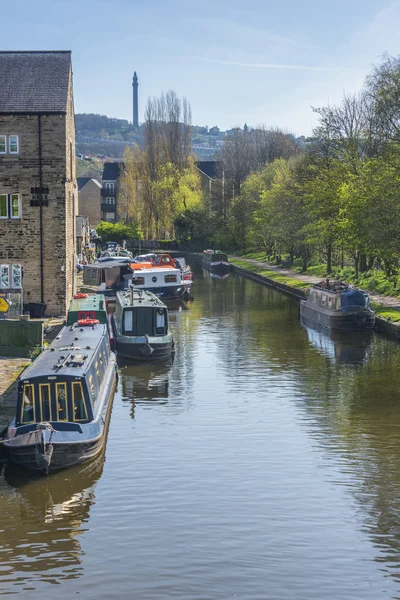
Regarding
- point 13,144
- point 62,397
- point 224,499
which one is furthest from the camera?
point 13,144

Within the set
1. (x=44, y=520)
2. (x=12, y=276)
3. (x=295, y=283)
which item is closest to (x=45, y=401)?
(x=44, y=520)

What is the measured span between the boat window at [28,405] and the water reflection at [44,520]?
3.48ft

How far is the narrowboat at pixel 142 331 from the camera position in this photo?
31359 mm

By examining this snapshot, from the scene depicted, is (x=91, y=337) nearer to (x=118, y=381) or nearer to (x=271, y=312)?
(x=118, y=381)

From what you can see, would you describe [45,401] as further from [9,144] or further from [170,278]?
[170,278]

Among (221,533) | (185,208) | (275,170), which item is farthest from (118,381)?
(185,208)

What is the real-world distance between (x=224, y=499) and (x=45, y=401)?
191 inches

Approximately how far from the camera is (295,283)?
5644 cm

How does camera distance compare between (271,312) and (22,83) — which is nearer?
(22,83)

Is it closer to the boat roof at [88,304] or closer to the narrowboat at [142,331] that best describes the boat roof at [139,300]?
the narrowboat at [142,331]

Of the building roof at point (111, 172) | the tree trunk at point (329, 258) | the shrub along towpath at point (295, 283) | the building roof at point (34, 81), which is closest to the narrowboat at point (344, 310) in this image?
the shrub along towpath at point (295, 283)

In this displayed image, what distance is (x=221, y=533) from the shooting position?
15.2 meters

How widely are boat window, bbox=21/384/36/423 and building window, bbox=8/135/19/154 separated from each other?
19294mm

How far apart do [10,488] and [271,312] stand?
3030 centimetres
